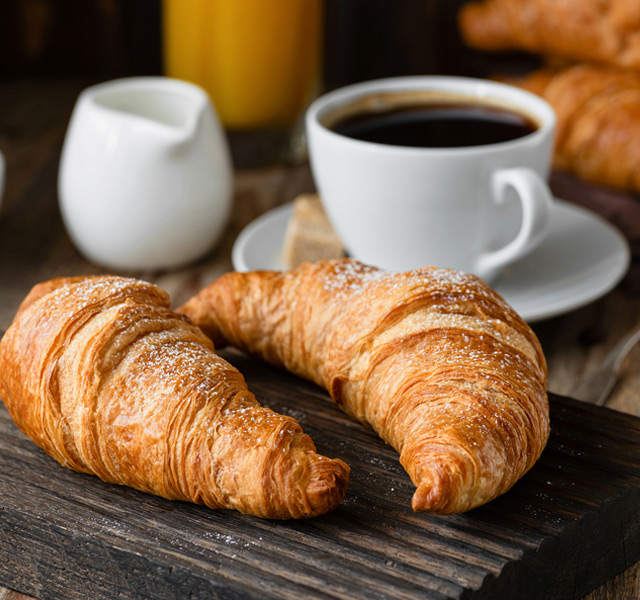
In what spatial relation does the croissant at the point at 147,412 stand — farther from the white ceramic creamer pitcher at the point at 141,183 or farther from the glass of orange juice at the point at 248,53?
the glass of orange juice at the point at 248,53

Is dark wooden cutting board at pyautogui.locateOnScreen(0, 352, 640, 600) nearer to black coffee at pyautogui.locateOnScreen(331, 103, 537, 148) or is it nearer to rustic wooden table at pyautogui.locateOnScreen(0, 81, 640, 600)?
rustic wooden table at pyautogui.locateOnScreen(0, 81, 640, 600)

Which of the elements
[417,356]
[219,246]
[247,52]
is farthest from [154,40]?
[417,356]

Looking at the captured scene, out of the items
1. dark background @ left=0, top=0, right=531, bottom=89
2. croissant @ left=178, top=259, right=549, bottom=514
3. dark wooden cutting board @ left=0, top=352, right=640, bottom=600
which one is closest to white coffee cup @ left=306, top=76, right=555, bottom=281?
croissant @ left=178, top=259, right=549, bottom=514

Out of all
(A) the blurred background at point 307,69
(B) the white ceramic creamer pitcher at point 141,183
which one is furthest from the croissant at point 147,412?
(A) the blurred background at point 307,69

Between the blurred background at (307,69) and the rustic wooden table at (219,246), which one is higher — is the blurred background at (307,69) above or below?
above

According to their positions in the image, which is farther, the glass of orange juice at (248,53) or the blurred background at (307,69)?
the blurred background at (307,69)
